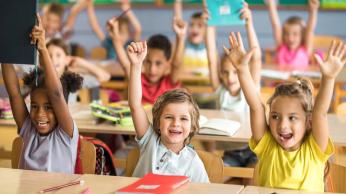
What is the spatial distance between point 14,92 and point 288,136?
1230mm

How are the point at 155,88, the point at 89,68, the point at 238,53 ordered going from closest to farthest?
the point at 238,53
the point at 155,88
the point at 89,68

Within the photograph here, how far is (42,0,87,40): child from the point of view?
7410mm

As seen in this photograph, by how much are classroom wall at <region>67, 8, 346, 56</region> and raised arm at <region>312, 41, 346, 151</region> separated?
5438mm

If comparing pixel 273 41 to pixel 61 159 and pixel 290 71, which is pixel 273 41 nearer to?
pixel 290 71

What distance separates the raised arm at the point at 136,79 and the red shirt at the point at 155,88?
1570 mm

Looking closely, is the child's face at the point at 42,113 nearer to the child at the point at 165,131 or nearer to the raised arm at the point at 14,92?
the raised arm at the point at 14,92

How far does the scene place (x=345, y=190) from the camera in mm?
2920

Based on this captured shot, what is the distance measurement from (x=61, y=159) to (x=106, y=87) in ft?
10.0

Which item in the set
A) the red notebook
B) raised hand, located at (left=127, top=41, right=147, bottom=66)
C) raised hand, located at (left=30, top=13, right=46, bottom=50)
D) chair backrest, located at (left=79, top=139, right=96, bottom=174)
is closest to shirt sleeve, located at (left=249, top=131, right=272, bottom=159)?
the red notebook

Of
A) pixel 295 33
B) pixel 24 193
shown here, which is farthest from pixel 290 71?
pixel 24 193

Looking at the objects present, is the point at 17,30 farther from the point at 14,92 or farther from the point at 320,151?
the point at 320,151

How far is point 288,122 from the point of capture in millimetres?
2734

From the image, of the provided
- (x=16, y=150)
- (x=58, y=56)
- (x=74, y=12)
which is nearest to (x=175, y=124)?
(x=16, y=150)

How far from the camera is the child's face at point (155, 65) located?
458 centimetres
